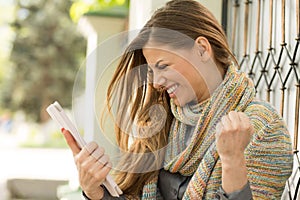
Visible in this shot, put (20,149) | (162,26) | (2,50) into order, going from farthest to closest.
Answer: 1. (2,50)
2. (20,149)
3. (162,26)

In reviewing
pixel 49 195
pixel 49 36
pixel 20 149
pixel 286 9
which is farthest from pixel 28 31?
pixel 286 9

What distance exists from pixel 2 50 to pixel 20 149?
1.84 metres

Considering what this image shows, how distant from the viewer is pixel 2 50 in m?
10.5

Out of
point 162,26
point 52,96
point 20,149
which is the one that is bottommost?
point 20,149

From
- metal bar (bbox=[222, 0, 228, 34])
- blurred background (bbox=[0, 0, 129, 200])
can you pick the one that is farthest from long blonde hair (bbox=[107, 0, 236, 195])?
blurred background (bbox=[0, 0, 129, 200])

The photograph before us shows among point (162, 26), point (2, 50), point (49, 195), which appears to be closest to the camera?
point (162, 26)

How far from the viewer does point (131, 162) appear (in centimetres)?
123

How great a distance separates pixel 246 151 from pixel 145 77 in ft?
0.78

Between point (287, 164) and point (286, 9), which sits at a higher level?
point (286, 9)

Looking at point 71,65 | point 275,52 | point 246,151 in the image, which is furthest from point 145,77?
point 71,65

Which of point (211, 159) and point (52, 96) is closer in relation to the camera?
point (211, 159)

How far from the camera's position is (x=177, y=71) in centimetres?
117

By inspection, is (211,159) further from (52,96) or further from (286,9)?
(52,96)

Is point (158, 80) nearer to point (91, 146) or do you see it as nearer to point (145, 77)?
point (145, 77)
